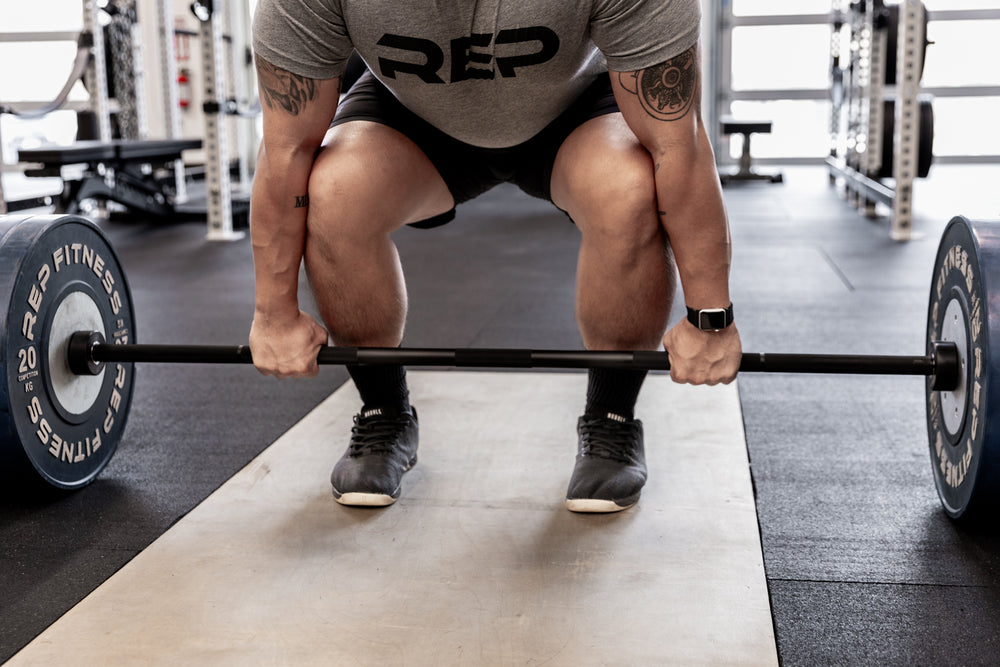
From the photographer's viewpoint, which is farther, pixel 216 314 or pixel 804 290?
pixel 804 290

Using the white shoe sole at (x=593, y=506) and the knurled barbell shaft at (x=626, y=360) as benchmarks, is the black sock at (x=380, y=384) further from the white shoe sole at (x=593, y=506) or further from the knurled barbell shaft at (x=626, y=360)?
the white shoe sole at (x=593, y=506)

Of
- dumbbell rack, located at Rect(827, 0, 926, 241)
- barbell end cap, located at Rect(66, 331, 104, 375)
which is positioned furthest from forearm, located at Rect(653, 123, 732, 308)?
dumbbell rack, located at Rect(827, 0, 926, 241)

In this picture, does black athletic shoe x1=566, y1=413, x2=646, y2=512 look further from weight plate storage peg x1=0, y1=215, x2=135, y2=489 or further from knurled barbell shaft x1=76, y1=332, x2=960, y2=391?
weight plate storage peg x1=0, y1=215, x2=135, y2=489

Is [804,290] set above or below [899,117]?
below

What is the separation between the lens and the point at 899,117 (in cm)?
390

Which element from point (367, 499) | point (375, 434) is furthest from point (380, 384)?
point (367, 499)

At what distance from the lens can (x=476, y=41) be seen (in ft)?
3.55

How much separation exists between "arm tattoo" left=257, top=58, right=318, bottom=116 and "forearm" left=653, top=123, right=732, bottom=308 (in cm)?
44

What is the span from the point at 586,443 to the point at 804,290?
74.7 inches

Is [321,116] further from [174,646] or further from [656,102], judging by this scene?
[174,646]

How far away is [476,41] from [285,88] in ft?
0.79


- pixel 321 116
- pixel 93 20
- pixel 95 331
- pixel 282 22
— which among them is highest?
pixel 93 20

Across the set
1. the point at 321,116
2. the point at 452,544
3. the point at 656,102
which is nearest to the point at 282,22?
the point at 321,116

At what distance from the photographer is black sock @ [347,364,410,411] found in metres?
1.37
